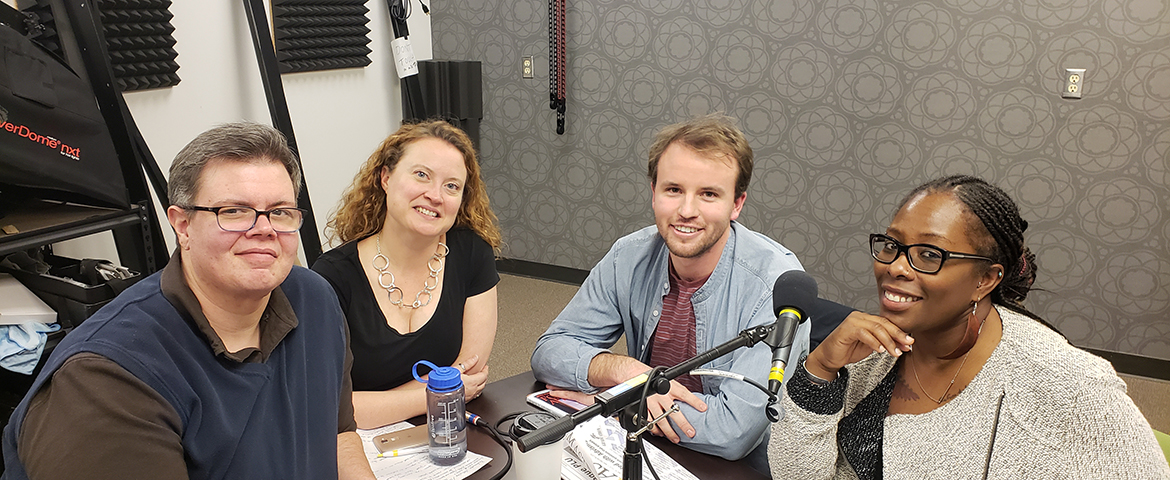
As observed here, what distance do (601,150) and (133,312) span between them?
3.39 m

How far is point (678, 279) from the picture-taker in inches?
72.8

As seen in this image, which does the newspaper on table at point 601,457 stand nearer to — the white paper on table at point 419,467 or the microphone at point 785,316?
the white paper on table at point 419,467

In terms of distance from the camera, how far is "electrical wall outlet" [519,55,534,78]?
4.33 m

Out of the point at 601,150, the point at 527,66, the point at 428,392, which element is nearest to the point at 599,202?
the point at 601,150

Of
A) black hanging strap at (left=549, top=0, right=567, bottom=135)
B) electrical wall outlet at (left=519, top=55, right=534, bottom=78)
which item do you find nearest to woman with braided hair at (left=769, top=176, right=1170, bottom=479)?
black hanging strap at (left=549, top=0, right=567, bottom=135)

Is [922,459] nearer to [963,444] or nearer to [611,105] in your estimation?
[963,444]

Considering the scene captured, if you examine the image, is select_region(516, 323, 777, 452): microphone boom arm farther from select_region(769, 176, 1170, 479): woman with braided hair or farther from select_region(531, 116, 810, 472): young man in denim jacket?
select_region(531, 116, 810, 472): young man in denim jacket

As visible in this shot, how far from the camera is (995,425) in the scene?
1.21 meters

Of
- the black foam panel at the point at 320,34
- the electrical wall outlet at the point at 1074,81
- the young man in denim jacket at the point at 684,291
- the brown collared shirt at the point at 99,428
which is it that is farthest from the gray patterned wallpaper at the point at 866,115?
the brown collared shirt at the point at 99,428

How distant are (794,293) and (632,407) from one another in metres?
0.29

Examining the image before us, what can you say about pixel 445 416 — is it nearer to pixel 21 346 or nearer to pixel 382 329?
pixel 382 329

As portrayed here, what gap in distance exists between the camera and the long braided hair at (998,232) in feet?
4.01

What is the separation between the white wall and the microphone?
94.2 inches

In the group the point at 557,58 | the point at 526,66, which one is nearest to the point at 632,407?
the point at 557,58
